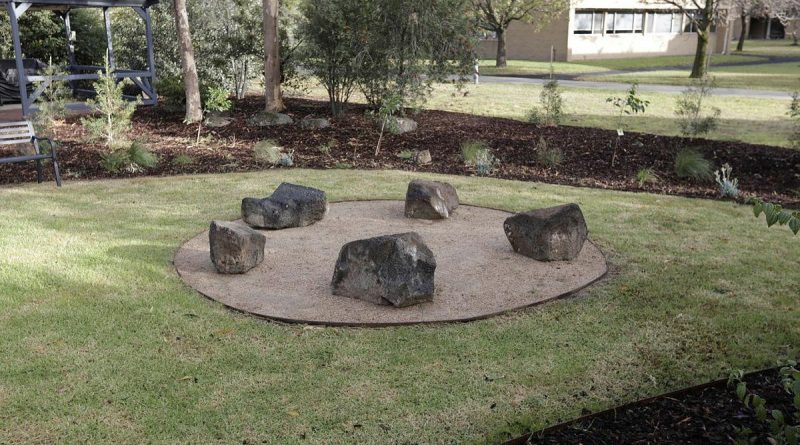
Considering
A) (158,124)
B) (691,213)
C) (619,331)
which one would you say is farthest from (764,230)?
(158,124)

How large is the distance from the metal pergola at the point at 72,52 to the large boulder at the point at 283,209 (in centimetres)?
867

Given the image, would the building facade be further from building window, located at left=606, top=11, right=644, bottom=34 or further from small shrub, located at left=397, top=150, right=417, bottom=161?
small shrub, located at left=397, top=150, right=417, bottom=161

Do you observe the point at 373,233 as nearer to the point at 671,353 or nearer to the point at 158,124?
the point at 671,353

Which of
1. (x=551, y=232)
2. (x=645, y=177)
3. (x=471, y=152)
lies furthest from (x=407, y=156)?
(x=551, y=232)

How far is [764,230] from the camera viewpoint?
735cm

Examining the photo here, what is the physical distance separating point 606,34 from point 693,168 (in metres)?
34.4

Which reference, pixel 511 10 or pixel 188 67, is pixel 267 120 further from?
pixel 511 10

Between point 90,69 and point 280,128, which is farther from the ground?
point 90,69

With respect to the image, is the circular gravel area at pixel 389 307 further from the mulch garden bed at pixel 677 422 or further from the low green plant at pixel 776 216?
the low green plant at pixel 776 216

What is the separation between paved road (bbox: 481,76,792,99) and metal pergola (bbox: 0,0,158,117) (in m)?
12.9

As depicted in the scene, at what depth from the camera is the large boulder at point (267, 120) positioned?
13680 mm

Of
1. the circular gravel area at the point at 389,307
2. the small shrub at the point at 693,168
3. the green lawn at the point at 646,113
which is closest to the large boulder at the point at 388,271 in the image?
the circular gravel area at the point at 389,307

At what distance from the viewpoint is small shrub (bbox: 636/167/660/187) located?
930 centimetres

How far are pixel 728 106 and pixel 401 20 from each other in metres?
9.65
